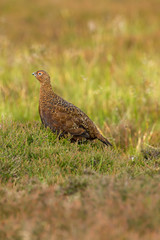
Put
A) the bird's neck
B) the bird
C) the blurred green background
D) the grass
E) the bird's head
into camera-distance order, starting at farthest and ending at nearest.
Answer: the blurred green background → the bird's head → the bird's neck → the bird → the grass

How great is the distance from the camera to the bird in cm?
445

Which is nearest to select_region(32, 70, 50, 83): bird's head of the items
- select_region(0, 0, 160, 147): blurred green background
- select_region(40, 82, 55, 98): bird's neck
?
select_region(40, 82, 55, 98): bird's neck

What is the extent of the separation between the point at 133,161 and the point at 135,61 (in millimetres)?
5702

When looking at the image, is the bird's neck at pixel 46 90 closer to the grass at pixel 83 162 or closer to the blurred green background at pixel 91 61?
the blurred green background at pixel 91 61

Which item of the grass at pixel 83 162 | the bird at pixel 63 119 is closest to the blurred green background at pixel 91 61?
the grass at pixel 83 162

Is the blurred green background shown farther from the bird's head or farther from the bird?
the bird

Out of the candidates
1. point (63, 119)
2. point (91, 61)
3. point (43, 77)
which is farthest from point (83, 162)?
point (91, 61)

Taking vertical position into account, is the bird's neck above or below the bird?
above

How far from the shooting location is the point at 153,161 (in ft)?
13.8

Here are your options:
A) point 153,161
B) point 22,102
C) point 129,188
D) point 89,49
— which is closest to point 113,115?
point 22,102

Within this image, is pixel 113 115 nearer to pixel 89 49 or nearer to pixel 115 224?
pixel 115 224

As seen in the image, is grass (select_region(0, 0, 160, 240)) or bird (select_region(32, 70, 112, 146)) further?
bird (select_region(32, 70, 112, 146))

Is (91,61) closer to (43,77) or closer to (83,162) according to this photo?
(43,77)

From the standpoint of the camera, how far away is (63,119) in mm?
4461
